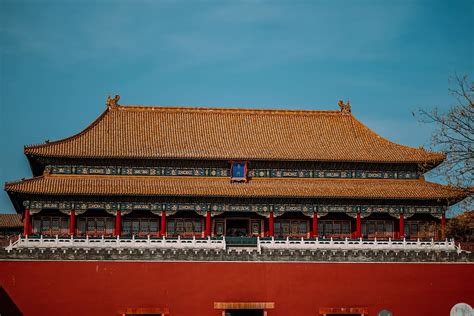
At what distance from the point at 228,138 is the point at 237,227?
578 centimetres

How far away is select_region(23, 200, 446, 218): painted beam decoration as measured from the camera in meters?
41.5

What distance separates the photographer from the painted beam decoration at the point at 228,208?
41469mm

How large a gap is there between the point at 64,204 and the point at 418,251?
2004 centimetres

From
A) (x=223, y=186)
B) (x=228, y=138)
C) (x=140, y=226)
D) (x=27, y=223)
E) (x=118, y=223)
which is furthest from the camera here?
(x=228, y=138)

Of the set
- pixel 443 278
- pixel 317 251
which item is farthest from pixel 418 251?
pixel 317 251

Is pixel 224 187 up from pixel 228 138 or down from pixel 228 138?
down

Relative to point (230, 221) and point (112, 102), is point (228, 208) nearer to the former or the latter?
point (230, 221)

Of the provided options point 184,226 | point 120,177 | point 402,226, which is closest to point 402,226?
point 402,226

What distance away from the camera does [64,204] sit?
136 feet

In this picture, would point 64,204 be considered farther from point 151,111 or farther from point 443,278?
point 443,278

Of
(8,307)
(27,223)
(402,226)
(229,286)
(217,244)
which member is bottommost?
(8,307)

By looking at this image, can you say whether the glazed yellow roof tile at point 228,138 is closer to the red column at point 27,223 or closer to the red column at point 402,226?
the red column at point 27,223

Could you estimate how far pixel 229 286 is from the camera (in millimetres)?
36250

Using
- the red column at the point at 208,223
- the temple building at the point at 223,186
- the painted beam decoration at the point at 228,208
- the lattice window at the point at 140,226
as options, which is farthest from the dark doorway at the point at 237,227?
the lattice window at the point at 140,226
